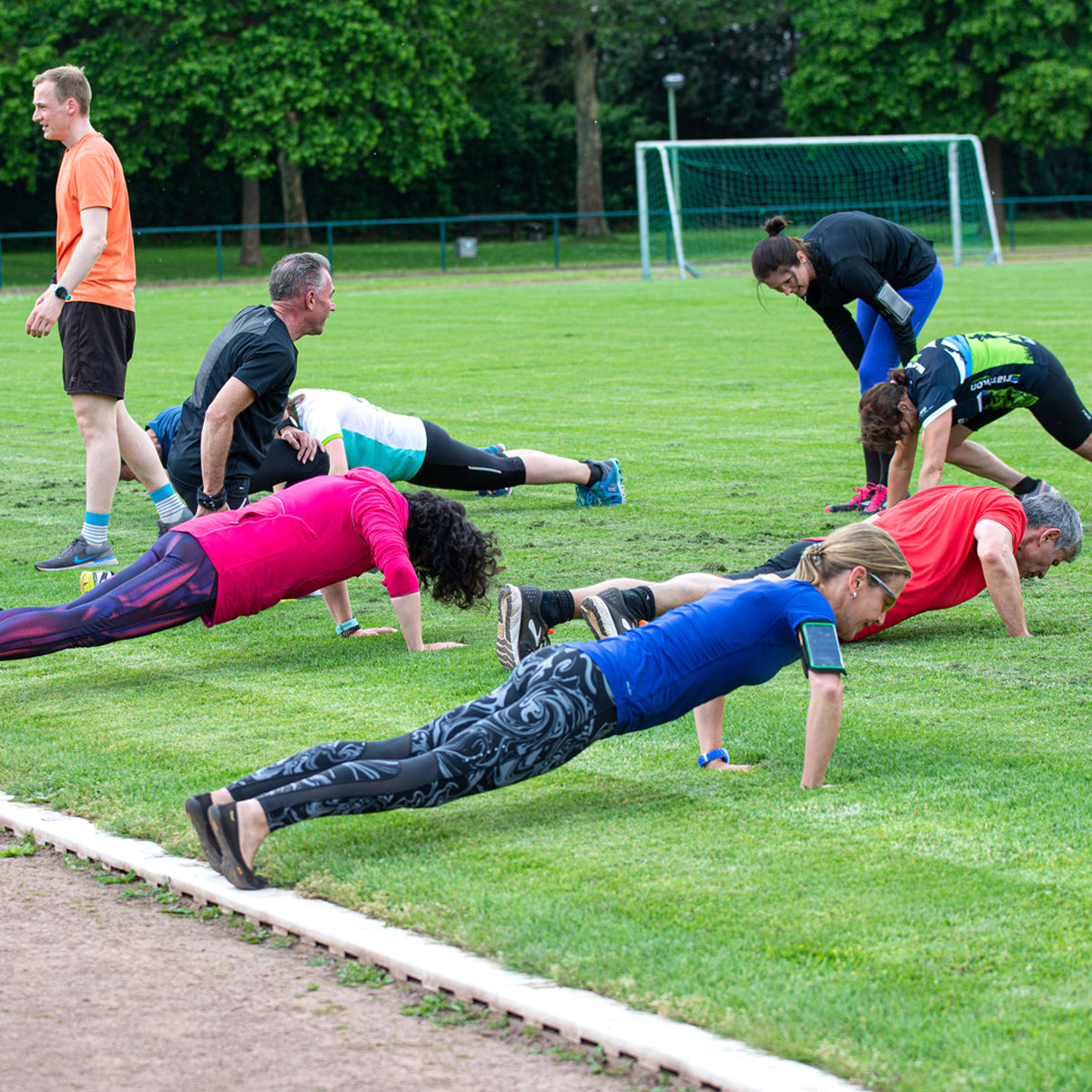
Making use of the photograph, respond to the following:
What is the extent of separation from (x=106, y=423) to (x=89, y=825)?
388cm

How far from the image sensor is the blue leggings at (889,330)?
855 centimetres

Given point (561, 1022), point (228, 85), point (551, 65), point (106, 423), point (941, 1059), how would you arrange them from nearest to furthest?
point (941, 1059) < point (561, 1022) < point (106, 423) < point (228, 85) < point (551, 65)

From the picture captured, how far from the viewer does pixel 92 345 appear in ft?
25.1

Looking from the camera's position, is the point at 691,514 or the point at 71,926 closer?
the point at 71,926

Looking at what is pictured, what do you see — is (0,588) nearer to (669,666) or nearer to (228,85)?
(669,666)

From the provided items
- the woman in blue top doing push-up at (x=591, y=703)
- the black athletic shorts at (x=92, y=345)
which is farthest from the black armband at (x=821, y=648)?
the black athletic shorts at (x=92, y=345)

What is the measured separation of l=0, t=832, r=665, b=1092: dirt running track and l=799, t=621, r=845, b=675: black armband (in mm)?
1485

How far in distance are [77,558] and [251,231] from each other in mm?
33189

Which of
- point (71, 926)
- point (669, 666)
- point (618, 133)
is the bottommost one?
point (71, 926)

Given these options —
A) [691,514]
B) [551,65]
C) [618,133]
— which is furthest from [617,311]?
[551,65]

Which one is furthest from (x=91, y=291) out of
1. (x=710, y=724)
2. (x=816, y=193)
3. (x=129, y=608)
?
(x=816, y=193)

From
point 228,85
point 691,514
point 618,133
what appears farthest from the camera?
point 618,133

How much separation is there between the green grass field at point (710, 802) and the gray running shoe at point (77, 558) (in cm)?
14

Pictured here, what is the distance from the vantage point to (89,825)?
431 cm
